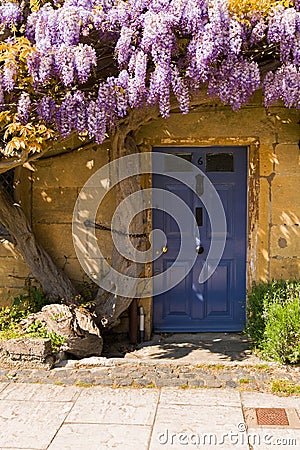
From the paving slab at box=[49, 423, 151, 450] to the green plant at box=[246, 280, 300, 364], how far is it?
4.84 feet

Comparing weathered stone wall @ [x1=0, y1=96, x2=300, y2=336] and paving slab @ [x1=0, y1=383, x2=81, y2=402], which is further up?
weathered stone wall @ [x1=0, y1=96, x2=300, y2=336]

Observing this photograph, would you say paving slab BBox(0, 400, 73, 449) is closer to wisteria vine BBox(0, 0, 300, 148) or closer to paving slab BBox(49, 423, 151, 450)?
paving slab BBox(49, 423, 151, 450)

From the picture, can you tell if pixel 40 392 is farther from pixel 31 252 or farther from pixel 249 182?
pixel 249 182

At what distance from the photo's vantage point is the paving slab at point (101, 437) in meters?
3.34

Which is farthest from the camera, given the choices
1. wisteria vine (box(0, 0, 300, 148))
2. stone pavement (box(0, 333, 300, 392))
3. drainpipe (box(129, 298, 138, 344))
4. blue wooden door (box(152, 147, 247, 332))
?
blue wooden door (box(152, 147, 247, 332))

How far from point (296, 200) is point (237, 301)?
3.63 feet

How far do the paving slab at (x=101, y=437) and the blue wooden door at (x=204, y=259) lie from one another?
2183 millimetres

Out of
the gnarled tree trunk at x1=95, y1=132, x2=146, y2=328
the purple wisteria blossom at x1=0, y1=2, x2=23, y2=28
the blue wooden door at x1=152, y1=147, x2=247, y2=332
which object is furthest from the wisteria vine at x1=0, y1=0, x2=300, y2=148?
the blue wooden door at x1=152, y1=147, x2=247, y2=332

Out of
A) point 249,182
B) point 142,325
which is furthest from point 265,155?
point 142,325

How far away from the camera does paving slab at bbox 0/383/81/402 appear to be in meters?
4.05

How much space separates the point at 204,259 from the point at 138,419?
227 cm
